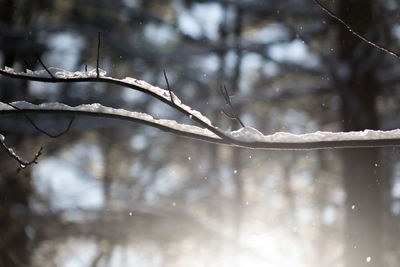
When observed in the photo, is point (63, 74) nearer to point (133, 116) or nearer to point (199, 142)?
point (133, 116)

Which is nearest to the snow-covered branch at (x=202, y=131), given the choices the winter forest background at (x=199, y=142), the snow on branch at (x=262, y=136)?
the snow on branch at (x=262, y=136)

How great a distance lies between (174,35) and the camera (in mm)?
7656

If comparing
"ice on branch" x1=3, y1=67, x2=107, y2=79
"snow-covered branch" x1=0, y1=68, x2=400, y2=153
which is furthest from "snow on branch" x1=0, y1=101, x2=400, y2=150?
"ice on branch" x1=3, y1=67, x2=107, y2=79

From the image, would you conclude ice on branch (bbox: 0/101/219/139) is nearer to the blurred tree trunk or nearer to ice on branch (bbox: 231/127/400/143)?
ice on branch (bbox: 231/127/400/143)

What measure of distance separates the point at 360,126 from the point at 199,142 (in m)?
2.80

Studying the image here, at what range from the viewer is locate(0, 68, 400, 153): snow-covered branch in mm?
1778

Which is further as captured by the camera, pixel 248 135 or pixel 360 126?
pixel 360 126

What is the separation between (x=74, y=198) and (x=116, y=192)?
31.8 inches

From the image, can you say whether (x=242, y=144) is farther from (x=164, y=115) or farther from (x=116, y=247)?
(x=116, y=247)

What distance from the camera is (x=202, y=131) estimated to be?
1853 mm

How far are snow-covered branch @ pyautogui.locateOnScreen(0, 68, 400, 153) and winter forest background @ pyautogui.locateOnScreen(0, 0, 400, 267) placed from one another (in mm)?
4070

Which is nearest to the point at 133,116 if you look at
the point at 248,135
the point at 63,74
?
the point at 63,74

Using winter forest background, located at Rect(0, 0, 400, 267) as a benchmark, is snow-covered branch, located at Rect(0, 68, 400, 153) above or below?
below

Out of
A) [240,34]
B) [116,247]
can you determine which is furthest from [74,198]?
[240,34]
